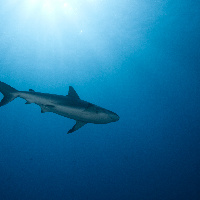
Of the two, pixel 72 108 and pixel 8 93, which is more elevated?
pixel 72 108

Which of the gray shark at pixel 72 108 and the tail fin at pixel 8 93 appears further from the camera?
the tail fin at pixel 8 93

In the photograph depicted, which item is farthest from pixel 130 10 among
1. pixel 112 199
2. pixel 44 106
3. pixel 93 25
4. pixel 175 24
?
pixel 112 199

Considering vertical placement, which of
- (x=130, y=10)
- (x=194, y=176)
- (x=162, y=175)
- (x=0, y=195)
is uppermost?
(x=130, y=10)

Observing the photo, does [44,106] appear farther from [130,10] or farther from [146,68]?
[146,68]

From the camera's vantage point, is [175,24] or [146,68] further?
[146,68]

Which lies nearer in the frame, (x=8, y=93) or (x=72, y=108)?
(x=72, y=108)

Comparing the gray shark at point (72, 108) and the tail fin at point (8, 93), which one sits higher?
the gray shark at point (72, 108)

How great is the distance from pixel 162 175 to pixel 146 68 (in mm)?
23866

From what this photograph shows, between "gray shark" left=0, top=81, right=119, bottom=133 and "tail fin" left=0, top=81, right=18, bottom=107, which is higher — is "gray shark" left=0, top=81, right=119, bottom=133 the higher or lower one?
the higher one

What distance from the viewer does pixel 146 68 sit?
3284cm

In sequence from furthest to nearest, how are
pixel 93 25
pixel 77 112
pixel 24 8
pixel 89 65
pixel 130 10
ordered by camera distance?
pixel 89 65, pixel 93 25, pixel 130 10, pixel 24 8, pixel 77 112

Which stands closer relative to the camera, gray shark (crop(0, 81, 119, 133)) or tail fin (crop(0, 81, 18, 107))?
gray shark (crop(0, 81, 119, 133))

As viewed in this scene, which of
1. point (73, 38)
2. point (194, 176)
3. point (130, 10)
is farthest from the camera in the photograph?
point (194, 176)

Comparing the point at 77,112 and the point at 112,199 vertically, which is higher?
the point at 77,112
